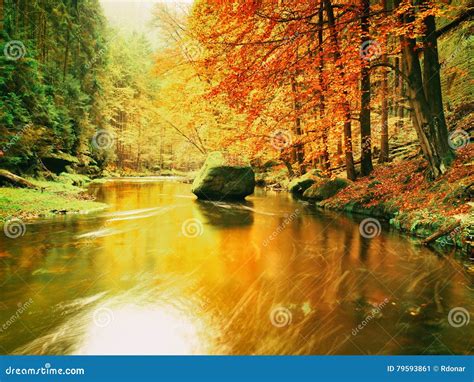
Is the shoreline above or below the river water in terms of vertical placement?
above

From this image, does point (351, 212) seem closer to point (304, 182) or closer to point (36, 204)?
point (304, 182)

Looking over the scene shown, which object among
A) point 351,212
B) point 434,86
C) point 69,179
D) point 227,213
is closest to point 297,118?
point 351,212

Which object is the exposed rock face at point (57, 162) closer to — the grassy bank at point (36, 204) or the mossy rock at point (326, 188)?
the grassy bank at point (36, 204)

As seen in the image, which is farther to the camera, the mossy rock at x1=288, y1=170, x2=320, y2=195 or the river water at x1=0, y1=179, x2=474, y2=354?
the mossy rock at x1=288, y1=170, x2=320, y2=195

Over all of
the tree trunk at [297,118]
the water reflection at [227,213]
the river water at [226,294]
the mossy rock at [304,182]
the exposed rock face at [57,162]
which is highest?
the tree trunk at [297,118]

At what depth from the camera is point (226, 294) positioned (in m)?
4.23

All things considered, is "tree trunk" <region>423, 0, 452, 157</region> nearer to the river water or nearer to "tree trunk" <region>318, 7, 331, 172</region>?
"tree trunk" <region>318, 7, 331, 172</region>

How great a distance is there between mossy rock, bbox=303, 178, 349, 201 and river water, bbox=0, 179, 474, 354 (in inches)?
220

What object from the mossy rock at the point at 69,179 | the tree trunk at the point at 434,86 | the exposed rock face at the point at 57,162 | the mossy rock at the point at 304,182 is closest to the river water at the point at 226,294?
the tree trunk at the point at 434,86

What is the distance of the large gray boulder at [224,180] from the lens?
46.0ft

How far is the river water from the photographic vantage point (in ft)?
10.1

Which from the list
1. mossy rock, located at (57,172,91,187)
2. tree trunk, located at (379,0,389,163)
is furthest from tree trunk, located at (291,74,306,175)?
mossy rock, located at (57,172,91,187)

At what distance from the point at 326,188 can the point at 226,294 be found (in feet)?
34.1

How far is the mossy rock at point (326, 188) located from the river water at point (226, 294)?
558cm
